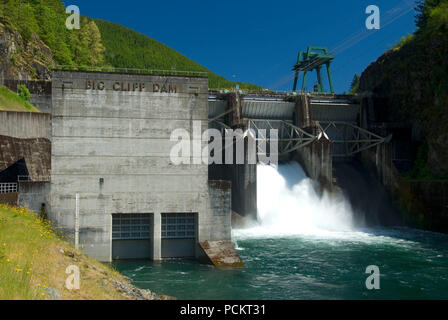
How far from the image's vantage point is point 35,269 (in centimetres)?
1152

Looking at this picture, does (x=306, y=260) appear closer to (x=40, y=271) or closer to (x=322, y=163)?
(x=40, y=271)

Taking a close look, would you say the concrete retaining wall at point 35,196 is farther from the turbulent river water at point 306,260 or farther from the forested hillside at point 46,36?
the forested hillside at point 46,36

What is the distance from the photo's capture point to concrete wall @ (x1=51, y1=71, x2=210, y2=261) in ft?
65.9

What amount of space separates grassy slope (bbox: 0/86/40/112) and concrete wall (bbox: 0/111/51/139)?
3.15 m

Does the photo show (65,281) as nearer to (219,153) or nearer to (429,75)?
(219,153)

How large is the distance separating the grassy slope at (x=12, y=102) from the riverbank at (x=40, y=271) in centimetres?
1640

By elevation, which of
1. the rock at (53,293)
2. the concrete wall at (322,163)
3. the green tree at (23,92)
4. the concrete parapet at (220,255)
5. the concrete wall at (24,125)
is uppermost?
the green tree at (23,92)

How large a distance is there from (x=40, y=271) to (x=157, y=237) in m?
9.35

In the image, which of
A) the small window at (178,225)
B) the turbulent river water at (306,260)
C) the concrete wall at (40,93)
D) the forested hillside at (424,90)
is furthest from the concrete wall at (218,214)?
the concrete wall at (40,93)

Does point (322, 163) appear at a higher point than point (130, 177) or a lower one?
higher

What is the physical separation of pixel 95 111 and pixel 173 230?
7268mm

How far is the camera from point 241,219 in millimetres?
32156

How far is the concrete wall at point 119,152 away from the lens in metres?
20.1

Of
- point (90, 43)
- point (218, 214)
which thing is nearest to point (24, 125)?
point (218, 214)
